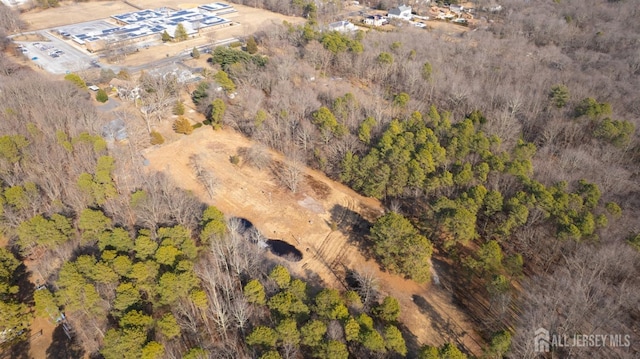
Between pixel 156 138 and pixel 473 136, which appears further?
pixel 156 138

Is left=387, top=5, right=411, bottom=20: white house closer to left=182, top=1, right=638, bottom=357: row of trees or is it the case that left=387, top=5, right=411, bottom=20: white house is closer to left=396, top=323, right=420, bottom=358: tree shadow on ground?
left=182, top=1, right=638, bottom=357: row of trees

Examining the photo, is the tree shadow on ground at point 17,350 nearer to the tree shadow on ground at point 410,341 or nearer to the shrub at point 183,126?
the tree shadow on ground at point 410,341

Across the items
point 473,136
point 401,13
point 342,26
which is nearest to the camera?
point 473,136

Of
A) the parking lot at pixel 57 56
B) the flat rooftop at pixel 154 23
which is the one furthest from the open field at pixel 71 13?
the parking lot at pixel 57 56

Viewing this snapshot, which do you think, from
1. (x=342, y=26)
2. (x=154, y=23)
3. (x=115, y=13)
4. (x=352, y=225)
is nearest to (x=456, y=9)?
(x=342, y=26)

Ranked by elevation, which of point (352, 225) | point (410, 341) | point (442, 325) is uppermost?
point (352, 225)

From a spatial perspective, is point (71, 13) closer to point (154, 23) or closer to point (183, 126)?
point (154, 23)

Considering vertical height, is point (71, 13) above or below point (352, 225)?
above
